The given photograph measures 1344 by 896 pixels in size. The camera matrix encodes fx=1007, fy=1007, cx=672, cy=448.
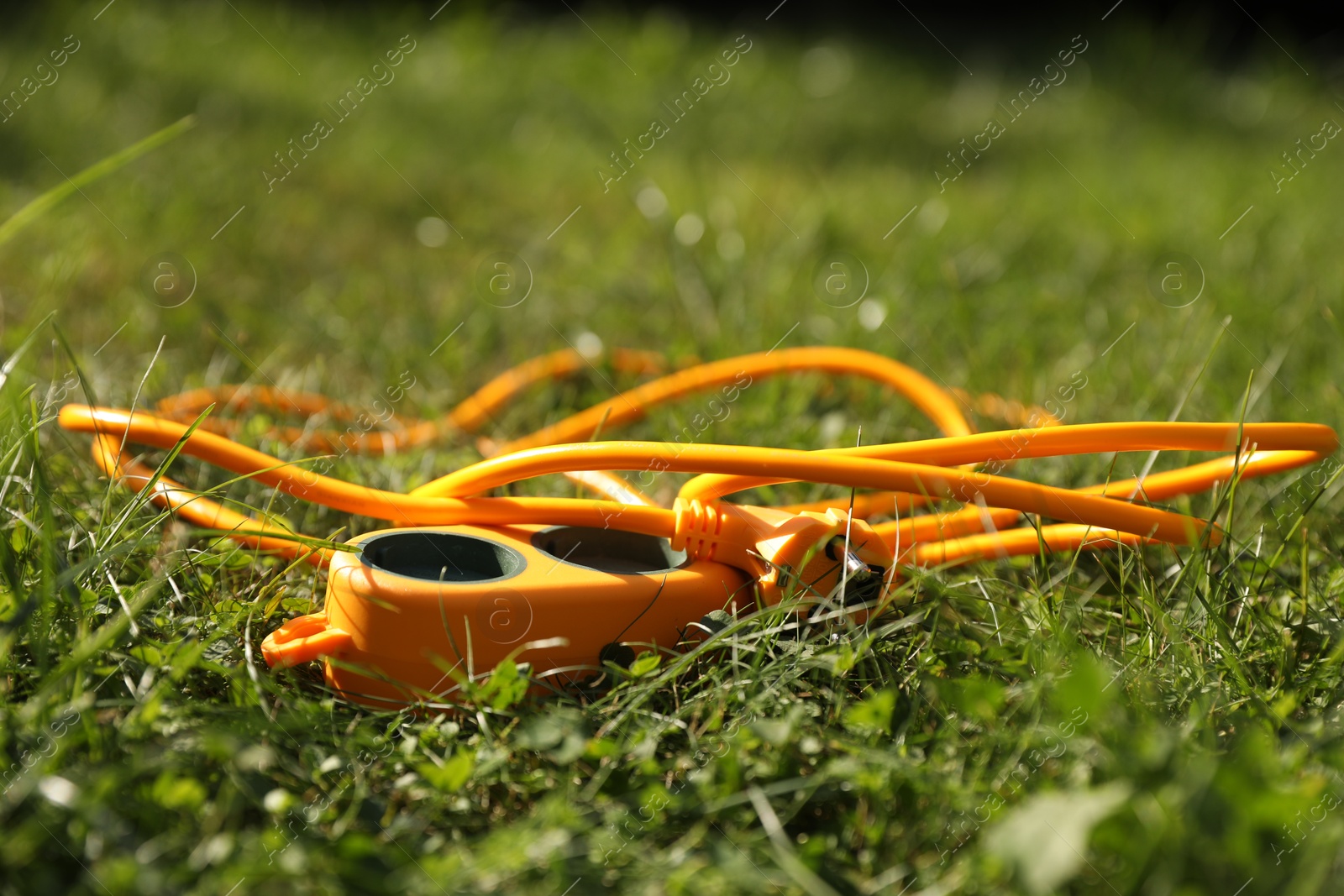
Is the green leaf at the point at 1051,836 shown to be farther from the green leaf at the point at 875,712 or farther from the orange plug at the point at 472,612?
the orange plug at the point at 472,612

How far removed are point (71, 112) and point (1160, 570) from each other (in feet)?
12.0

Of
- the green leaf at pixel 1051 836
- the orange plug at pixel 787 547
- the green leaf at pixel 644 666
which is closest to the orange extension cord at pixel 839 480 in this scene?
the orange plug at pixel 787 547

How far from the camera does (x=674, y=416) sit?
6.62ft

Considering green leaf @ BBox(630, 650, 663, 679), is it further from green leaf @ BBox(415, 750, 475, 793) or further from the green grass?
green leaf @ BBox(415, 750, 475, 793)

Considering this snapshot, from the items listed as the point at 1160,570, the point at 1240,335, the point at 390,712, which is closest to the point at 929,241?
the point at 1240,335

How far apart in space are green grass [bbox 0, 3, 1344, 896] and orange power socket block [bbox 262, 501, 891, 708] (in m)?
0.06

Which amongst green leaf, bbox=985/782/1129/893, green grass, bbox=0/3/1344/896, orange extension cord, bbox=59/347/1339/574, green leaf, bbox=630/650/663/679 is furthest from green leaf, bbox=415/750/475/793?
green leaf, bbox=985/782/1129/893

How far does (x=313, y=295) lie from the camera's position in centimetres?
263

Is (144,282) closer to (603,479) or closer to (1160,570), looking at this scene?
(603,479)

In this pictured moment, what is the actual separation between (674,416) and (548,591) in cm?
89

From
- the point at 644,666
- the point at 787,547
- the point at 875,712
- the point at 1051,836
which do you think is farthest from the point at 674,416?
the point at 1051,836

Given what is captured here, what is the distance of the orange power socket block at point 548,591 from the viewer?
1.13m

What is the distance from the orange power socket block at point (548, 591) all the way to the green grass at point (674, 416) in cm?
6

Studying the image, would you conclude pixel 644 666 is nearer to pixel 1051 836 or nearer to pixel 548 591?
pixel 548 591
